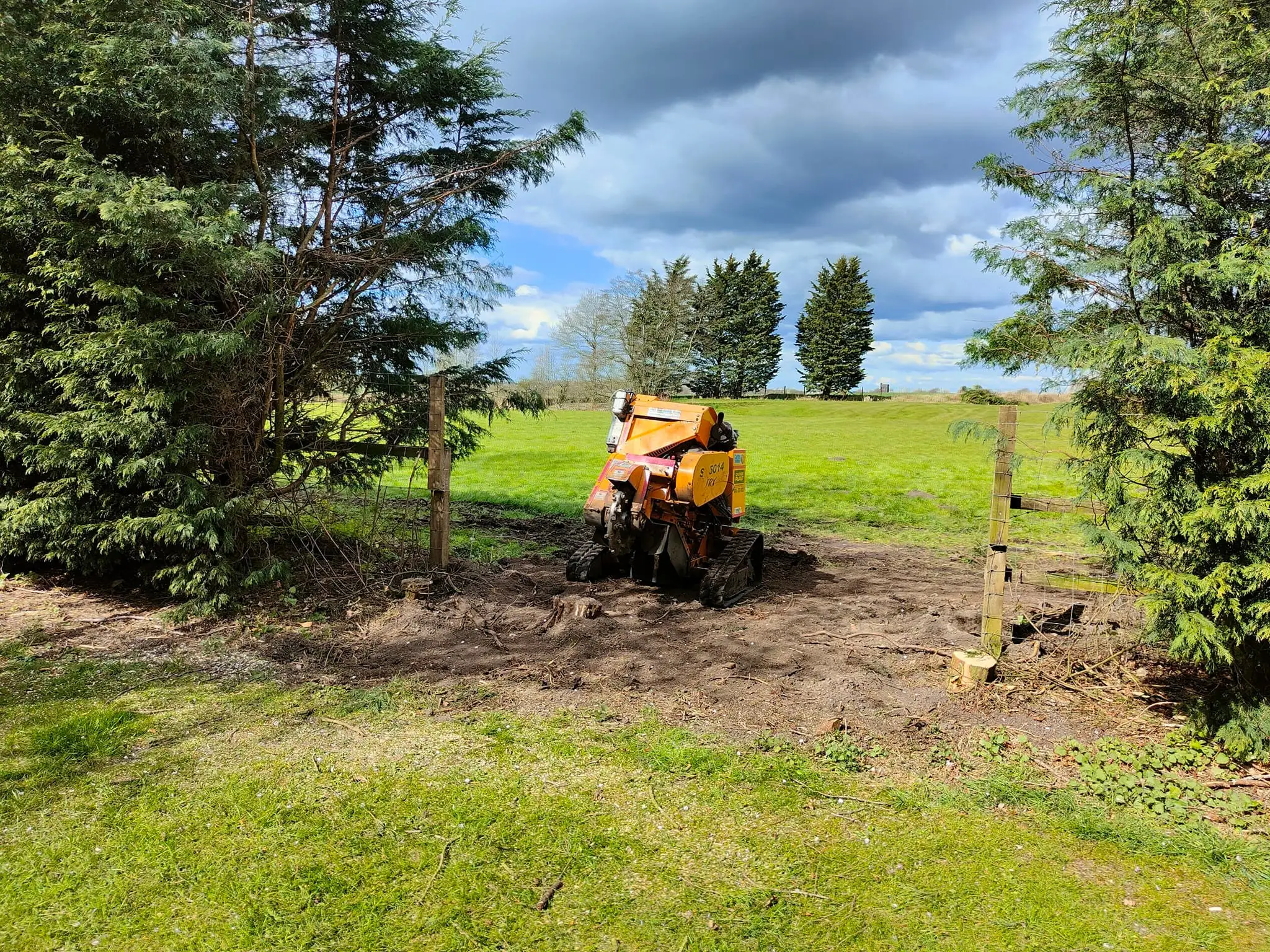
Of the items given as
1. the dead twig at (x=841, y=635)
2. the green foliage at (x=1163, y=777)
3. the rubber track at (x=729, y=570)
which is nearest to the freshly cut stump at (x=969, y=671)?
the green foliage at (x=1163, y=777)

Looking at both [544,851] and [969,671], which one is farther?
[969,671]

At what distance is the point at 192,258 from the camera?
21.4ft

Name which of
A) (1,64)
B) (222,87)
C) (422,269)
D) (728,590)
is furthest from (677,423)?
(1,64)

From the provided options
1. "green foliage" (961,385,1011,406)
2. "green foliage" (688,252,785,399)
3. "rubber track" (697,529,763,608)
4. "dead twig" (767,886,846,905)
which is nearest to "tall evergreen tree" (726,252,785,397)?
"green foliage" (688,252,785,399)

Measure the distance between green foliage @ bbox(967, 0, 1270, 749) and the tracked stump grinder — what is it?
12.3ft

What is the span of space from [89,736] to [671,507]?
215 inches

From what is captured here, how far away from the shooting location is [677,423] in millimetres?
8570

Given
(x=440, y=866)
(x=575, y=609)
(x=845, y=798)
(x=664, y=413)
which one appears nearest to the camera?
(x=440, y=866)

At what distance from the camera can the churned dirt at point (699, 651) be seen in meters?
5.32

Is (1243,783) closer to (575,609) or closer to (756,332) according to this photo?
(575,609)

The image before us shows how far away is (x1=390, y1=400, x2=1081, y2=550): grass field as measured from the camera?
13508 millimetres

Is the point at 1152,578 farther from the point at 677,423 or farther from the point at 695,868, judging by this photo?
the point at 677,423

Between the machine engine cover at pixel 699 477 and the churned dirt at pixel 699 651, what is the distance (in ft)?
3.88

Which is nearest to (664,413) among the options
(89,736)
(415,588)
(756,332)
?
(415,588)
